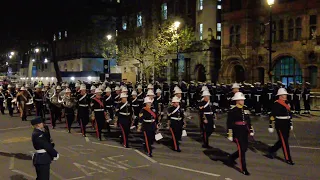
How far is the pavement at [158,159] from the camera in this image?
9969mm

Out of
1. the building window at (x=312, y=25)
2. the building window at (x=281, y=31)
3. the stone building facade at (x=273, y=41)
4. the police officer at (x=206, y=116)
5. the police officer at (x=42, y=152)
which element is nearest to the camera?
the police officer at (x=42, y=152)

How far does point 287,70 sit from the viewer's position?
34812mm

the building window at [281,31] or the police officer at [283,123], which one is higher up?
the building window at [281,31]

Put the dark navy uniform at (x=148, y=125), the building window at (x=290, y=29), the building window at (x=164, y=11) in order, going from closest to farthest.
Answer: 1. the dark navy uniform at (x=148, y=125)
2. the building window at (x=290, y=29)
3. the building window at (x=164, y=11)

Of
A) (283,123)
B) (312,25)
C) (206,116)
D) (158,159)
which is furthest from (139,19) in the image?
(283,123)

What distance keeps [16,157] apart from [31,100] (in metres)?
10.6

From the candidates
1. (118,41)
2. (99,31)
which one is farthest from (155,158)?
(99,31)

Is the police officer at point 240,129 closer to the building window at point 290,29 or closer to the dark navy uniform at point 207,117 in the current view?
the dark navy uniform at point 207,117

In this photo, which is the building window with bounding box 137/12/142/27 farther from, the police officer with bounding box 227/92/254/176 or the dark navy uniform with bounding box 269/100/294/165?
the police officer with bounding box 227/92/254/176

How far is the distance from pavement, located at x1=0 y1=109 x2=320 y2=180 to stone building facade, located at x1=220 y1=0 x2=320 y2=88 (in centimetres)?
1697

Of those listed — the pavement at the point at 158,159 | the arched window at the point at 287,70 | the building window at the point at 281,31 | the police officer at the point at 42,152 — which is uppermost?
the building window at the point at 281,31

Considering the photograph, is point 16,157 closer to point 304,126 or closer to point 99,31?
point 304,126

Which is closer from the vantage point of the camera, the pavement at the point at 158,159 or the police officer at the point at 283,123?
the pavement at the point at 158,159

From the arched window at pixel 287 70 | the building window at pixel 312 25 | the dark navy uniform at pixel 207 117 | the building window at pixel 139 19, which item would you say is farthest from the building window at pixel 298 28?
the dark navy uniform at pixel 207 117
